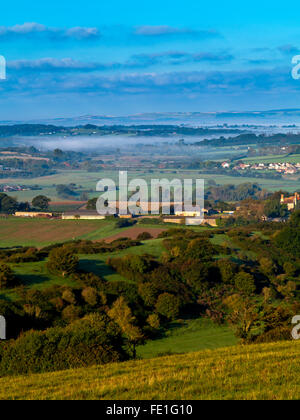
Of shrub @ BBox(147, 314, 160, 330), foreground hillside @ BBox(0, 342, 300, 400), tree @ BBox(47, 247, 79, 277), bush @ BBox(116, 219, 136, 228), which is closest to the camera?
foreground hillside @ BBox(0, 342, 300, 400)

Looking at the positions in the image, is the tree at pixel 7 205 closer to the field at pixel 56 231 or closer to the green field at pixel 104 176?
the field at pixel 56 231

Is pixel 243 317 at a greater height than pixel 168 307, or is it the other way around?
pixel 243 317

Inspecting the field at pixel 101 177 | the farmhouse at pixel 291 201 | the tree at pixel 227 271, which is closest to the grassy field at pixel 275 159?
the field at pixel 101 177

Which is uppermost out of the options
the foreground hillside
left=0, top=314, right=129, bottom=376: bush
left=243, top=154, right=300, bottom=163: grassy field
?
left=243, top=154, right=300, bottom=163: grassy field

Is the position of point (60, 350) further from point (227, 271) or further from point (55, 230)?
point (55, 230)

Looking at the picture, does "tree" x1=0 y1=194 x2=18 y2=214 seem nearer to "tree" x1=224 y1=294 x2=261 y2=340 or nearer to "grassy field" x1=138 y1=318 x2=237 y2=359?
"tree" x1=224 y1=294 x2=261 y2=340

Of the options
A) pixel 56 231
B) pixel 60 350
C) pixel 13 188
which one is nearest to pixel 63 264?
pixel 60 350

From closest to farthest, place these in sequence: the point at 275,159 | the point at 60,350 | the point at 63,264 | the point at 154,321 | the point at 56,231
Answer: the point at 60,350
the point at 154,321
the point at 63,264
the point at 56,231
the point at 275,159

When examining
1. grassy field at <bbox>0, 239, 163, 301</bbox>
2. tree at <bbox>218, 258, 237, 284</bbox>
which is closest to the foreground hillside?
grassy field at <bbox>0, 239, 163, 301</bbox>
